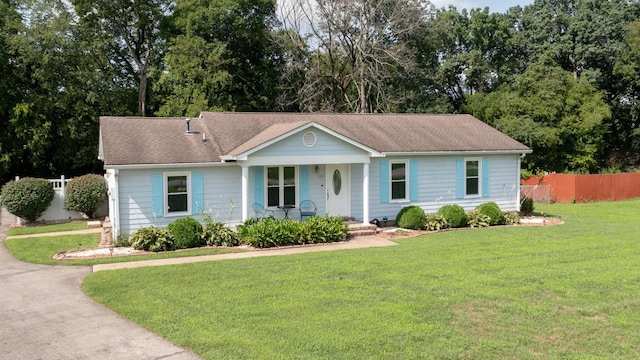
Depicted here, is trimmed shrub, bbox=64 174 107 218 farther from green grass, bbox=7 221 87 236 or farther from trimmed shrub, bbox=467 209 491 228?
trimmed shrub, bbox=467 209 491 228

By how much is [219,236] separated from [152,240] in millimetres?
1853

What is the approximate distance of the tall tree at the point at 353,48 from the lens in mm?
33719

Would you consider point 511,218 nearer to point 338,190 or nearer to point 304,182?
point 338,190

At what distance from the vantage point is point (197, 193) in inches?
646

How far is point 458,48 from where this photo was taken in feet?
138

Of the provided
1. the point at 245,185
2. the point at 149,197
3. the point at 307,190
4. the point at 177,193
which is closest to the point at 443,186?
the point at 307,190

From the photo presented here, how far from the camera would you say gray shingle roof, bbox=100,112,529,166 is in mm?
16250

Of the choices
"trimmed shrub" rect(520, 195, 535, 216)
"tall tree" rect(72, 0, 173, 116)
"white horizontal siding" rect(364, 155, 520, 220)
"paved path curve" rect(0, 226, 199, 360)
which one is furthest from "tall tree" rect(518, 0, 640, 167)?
"paved path curve" rect(0, 226, 199, 360)

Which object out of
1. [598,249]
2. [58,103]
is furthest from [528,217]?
[58,103]

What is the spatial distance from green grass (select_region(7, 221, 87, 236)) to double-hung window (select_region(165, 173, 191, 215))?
5129mm

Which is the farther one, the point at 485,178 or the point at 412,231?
the point at 485,178

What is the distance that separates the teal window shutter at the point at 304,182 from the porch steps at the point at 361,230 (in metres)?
1.86

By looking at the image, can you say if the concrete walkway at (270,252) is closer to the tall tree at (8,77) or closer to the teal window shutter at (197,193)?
the teal window shutter at (197,193)

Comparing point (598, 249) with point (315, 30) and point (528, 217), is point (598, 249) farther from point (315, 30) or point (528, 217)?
point (315, 30)
